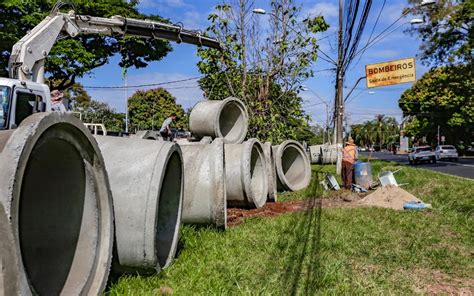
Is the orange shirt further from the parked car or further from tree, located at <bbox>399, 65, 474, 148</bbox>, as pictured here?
tree, located at <bbox>399, 65, 474, 148</bbox>

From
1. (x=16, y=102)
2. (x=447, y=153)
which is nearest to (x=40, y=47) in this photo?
(x=16, y=102)

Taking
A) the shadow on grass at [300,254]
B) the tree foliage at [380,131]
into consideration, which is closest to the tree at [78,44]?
the shadow on grass at [300,254]

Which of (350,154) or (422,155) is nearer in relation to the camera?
(350,154)

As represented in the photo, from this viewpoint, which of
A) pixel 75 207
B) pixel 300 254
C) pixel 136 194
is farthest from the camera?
pixel 300 254

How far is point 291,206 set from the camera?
35.4 feet

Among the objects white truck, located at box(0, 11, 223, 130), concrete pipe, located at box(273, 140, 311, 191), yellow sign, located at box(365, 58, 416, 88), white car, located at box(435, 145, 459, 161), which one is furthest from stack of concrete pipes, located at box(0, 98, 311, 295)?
white car, located at box(435, 145, 459, 161)

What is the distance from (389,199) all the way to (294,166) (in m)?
6.01

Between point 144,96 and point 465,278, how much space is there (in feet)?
197

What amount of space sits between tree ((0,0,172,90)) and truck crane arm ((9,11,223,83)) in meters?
2.88

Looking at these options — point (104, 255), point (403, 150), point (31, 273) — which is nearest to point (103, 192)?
point (104, 255)

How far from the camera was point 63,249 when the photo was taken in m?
4.16

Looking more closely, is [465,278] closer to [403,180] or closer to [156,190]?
[156,190]

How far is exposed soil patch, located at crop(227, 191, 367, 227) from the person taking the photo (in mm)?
9406

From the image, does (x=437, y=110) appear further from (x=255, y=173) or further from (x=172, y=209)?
(x=172, y=209)
